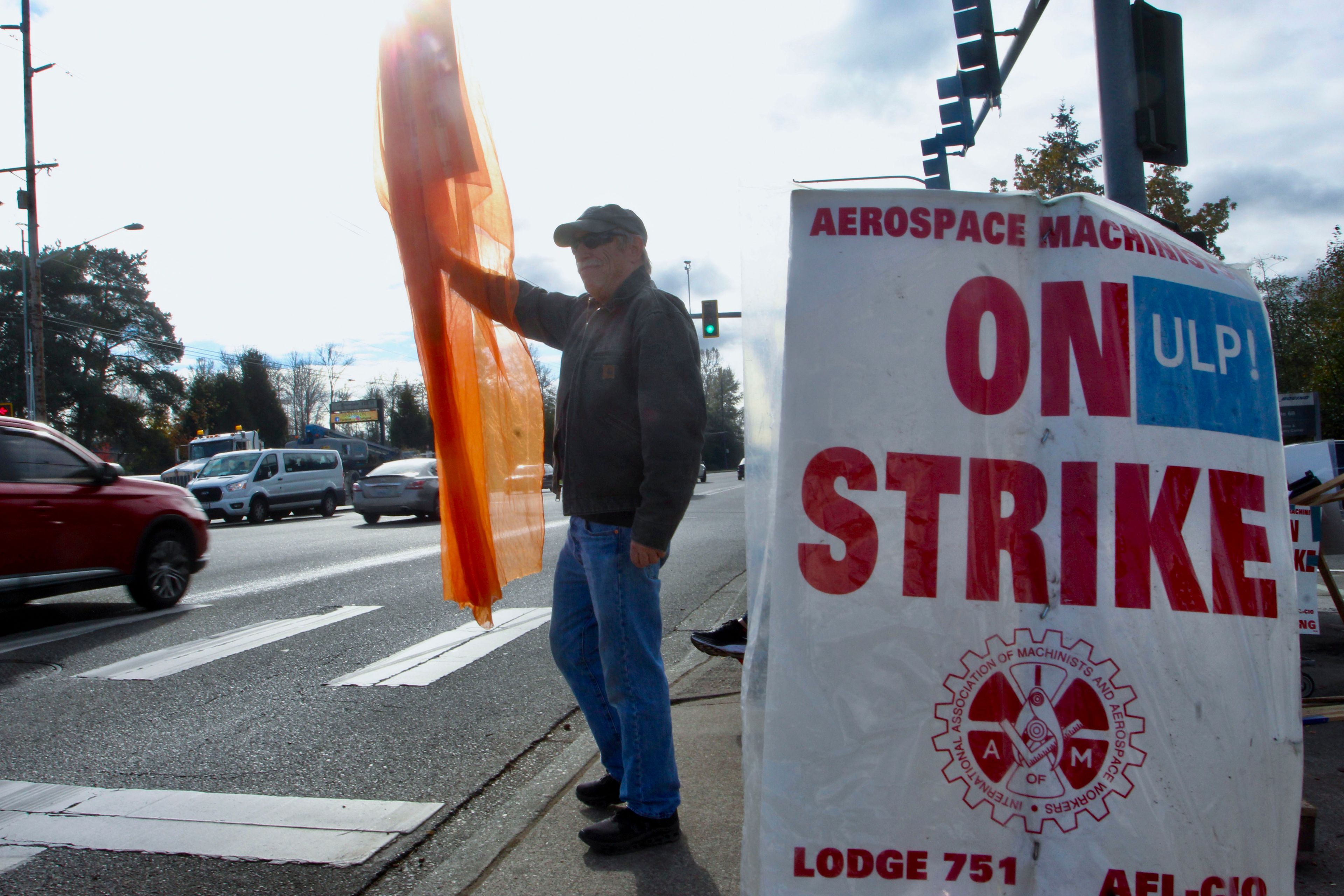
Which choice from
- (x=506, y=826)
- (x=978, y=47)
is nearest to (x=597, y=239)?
(x=506, y=826)

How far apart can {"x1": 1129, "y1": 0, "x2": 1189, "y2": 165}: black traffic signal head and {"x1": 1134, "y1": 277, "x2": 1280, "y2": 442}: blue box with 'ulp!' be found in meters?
2.66

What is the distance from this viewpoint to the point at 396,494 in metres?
19.0

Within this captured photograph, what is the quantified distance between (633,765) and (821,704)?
3.87ft

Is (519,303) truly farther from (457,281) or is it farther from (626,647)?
(626,647)

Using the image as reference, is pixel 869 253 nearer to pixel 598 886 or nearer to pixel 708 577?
pixel 598 886

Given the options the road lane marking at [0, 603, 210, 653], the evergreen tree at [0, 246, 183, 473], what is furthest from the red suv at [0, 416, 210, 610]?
the evergreen tree at [0, 246, 183, 473]

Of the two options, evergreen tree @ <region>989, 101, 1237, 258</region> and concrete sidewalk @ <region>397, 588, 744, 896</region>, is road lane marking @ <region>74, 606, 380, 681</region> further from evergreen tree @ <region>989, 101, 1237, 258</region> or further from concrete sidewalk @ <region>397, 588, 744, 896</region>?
evergreen tree @ <region>989, 101, 1237, 258</region>

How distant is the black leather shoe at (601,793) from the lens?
3.15m

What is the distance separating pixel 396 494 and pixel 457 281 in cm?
1713

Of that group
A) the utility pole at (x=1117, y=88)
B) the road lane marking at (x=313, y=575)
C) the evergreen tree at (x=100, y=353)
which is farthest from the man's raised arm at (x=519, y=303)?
the evergreen tree at (x=100, y=353)

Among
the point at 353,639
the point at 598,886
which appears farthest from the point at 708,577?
the point at 598,886

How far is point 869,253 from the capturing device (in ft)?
6.00

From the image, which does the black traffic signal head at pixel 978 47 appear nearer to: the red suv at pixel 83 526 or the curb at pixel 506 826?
the curb at pixel 506 826

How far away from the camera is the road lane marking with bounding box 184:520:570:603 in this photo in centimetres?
877
